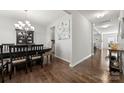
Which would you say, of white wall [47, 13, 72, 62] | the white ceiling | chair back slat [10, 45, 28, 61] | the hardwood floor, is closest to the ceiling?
white wall [47, 13, 72, 62]

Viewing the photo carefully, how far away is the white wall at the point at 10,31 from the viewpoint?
472cm

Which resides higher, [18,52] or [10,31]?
[10,31]

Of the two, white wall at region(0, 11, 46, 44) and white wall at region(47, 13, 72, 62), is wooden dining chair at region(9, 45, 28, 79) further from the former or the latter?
white wall at region(0, 11, 46, 44)

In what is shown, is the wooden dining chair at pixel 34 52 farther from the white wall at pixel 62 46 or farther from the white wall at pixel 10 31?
the white wall at pixel 10 31

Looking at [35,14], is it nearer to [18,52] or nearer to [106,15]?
[18,52]

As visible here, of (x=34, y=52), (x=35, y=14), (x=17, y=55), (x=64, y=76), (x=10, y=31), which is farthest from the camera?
(x=10, y=31)

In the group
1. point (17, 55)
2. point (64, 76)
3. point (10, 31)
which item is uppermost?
point (10, 31)

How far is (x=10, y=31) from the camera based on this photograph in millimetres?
5059

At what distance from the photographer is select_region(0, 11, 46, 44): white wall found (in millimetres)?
4723

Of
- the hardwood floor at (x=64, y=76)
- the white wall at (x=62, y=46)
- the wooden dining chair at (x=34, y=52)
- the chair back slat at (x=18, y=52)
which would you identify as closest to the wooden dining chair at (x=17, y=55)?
the chair back slat at (x=18, y=52)

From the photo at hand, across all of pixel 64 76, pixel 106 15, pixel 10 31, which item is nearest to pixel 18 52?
pixel 64 76

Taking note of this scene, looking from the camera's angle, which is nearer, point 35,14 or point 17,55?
point 17,55
